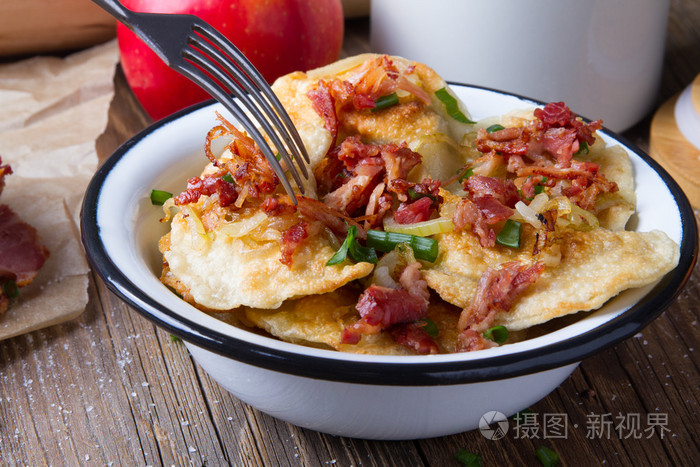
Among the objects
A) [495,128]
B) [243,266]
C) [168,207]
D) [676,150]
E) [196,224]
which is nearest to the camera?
[243,266]

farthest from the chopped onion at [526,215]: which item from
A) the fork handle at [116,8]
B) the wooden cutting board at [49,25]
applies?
the wooden cutting board at [49,25]

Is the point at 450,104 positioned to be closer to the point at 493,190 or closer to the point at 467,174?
the point at 467,174

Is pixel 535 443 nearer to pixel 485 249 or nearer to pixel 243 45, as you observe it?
pixel 485 249

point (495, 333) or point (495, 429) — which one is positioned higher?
point (495, 333)

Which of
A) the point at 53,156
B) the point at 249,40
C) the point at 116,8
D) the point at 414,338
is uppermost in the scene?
the point at 116,8

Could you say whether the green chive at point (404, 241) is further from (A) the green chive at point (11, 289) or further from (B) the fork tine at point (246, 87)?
(A) the green chive at point (11, 289)

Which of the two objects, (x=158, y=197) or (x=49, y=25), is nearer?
(x=158, y=197)

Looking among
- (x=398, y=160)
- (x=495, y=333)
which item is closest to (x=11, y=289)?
(x=398, y=160)
